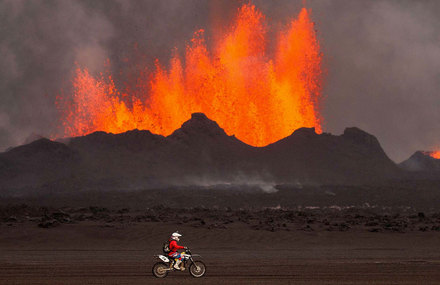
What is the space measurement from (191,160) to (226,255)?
116985mm

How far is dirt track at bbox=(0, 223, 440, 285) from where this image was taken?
22.8 metres

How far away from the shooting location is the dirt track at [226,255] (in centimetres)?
2280

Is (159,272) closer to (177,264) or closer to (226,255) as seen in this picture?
(177,264)

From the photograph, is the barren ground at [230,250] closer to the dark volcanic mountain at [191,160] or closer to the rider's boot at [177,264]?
the rider's boot at [177,264]

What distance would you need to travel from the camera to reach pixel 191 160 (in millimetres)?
150750

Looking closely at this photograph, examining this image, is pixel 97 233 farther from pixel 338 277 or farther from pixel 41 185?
pixel 41 185

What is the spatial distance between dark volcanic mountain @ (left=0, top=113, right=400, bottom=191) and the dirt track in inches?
3315

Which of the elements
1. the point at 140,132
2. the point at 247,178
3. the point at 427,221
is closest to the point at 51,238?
the point at 427,221

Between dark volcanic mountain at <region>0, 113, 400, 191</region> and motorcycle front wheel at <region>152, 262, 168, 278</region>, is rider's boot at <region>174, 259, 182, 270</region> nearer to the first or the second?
motorcycle front wheel at <region>152, 262, 168, 278</region>

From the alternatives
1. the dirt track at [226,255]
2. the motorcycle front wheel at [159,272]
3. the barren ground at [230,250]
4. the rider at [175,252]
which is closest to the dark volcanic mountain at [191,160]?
the barren ground at [230,250]

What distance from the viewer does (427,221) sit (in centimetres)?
5550

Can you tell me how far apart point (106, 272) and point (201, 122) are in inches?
5476

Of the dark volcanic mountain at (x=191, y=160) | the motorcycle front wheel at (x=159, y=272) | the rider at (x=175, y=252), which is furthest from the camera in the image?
the dark volcanic mountain at (x=191, y=160)

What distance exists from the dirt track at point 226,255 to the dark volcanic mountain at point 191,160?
276ft
